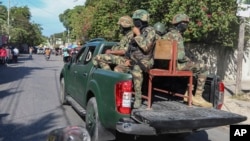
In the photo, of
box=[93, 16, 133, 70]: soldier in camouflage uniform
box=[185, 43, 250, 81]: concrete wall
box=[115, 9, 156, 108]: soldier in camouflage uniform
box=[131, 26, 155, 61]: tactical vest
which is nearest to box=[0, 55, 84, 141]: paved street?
box=[93, 16, 133, 70]: soldier in camouflage uniform

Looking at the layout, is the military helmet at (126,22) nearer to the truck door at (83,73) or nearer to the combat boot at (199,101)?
the truck door at (83,73)

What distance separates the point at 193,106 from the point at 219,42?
11076mm

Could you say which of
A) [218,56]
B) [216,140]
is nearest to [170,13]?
[218,56]

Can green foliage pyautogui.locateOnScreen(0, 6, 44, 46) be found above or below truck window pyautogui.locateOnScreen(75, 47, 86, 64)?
above

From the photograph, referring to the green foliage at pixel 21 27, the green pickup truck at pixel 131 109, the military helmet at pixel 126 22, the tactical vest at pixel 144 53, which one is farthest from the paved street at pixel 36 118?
the green foliage at pixel 21 27

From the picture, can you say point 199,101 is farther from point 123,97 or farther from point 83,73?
point 83,73

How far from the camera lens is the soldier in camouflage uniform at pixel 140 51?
227 inches

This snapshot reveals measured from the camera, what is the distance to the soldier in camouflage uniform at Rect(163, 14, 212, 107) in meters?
6.17

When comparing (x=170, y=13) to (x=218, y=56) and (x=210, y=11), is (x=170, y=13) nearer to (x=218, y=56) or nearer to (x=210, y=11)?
(x=210, y=11)

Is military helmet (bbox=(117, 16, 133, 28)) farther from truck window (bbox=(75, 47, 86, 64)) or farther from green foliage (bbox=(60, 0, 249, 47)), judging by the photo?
green foliage (bbox=(60, 0, 249, 47))

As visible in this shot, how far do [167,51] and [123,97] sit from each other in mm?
1124

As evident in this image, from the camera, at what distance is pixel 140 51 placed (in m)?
6.05

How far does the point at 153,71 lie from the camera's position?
5746mm

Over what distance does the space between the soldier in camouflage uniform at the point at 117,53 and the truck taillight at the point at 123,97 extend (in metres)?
1.31
